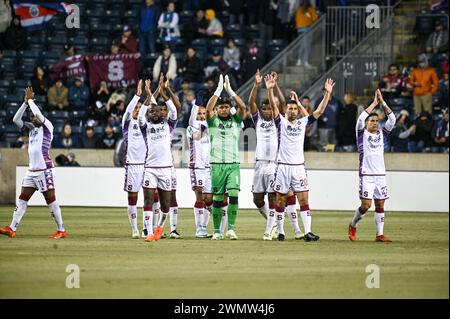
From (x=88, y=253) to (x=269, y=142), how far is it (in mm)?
4429

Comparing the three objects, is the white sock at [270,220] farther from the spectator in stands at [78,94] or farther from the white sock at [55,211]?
the spectator in stands at [78,94]

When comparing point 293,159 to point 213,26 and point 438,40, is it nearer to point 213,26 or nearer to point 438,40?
point 438,40

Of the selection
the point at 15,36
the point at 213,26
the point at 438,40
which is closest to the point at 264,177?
the point at 438,40

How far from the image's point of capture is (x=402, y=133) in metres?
29.5

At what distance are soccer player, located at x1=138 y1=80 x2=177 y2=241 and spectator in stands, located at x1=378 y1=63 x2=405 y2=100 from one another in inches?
493

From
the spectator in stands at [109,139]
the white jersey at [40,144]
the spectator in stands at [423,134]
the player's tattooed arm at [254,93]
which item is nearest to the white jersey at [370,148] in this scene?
the player's tattooed arm at [254,93]

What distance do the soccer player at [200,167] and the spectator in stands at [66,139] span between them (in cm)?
1034

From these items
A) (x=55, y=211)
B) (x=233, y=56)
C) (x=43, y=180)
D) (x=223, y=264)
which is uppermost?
(x=233, y=56)

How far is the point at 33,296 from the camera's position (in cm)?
1255

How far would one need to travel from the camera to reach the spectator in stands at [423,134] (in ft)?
96.6

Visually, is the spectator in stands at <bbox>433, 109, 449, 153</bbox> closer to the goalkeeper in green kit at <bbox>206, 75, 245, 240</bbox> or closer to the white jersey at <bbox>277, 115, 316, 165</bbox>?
the white jersey at <bbox>277, 115, 316, 165</bbox>

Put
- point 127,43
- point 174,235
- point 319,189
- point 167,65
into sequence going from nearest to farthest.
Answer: point 174,235 → point 319,189 → point 167,65 → point 127,43

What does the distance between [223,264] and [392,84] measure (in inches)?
632

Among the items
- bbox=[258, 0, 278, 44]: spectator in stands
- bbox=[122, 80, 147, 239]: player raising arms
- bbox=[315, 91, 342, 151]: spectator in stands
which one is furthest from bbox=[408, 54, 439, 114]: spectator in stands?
bbox=[122, 80, 147, 239]: player raising arms
